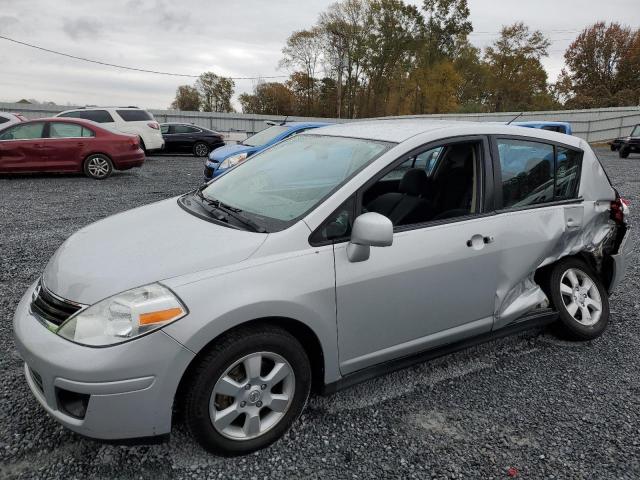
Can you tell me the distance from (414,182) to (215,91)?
5908 cm

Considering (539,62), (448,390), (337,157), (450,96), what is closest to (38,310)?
(337,157)

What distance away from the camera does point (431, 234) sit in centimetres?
266

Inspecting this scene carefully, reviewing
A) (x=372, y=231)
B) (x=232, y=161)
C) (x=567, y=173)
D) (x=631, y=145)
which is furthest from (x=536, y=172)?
(x=631, y=145)

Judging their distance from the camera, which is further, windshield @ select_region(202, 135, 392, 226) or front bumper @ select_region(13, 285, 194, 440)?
windshield @ select_region(202, 135, 392, 226)

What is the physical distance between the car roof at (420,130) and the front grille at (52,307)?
188 cm

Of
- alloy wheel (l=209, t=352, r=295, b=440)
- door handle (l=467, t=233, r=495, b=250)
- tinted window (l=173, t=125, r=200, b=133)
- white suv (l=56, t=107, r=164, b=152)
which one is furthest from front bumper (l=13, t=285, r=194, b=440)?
tinted window (l=173, t=125, r=200, b=133)

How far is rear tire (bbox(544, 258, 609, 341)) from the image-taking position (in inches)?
135

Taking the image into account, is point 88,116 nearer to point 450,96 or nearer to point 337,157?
point 337,157

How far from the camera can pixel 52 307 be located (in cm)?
217

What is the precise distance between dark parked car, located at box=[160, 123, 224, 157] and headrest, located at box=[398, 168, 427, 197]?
16.4 meters

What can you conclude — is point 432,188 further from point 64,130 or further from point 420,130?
point 64,130

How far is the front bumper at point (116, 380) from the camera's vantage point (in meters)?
1.93

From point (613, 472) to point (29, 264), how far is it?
5.26 meters

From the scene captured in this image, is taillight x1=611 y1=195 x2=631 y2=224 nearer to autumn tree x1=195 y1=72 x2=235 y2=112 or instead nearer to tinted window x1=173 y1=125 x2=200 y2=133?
tinted window x1=173 y1=125 x2=200 y2=133
